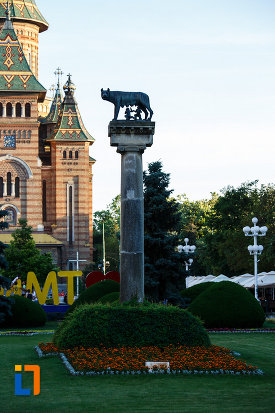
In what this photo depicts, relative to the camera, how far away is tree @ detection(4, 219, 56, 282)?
70375mm

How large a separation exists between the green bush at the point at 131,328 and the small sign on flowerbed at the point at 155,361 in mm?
320

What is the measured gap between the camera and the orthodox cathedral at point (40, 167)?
88062 mm

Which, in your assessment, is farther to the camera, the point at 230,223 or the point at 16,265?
the point at 230,223

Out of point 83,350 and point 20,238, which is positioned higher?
point 20,238

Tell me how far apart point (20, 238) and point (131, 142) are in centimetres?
4883

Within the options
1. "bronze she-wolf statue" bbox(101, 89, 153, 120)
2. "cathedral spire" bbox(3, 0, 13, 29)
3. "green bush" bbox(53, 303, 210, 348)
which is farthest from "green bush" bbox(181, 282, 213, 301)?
"cathedral spire" bbox(3, 0, 13, 29)

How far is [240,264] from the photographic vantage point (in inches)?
2795

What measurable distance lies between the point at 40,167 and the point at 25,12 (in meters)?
21.1

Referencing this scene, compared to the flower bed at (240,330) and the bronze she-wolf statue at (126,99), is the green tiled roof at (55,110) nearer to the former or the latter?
the flower bed at (240,330)

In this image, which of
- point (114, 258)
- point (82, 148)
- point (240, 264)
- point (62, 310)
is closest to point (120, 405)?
point (62, 310)

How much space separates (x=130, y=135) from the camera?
24.9 metres

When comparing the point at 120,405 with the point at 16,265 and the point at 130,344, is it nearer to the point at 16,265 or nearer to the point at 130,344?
the point at 130,344

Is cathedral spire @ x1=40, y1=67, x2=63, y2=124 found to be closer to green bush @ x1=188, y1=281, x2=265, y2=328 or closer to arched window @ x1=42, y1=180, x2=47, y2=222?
arched window @ x1=42, y1=180, x2=47, y2=222

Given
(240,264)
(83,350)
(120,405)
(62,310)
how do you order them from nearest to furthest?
(120,405) → (83,350) → (62,310) → (240,264)
